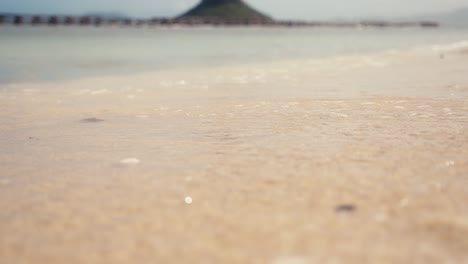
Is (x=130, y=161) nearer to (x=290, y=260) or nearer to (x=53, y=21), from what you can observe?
(x=290, y=260)

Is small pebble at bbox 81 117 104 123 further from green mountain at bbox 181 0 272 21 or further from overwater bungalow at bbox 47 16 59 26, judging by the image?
green mountain at bbox 181 0 272 21

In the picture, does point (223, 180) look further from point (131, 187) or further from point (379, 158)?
point (379, 158)

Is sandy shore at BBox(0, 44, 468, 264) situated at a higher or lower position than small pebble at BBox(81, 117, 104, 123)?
higher

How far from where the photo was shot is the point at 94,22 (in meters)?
52.3

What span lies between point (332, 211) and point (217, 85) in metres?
3.65

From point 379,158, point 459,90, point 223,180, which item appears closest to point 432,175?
point 379,158

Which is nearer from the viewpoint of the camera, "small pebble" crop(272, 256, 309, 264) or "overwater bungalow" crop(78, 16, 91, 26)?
"small pebble" crop(272, 256, 309, 264)

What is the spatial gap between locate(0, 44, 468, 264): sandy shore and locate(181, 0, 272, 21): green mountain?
9821 cm

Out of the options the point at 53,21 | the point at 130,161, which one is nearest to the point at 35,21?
Result: the point at 53,21

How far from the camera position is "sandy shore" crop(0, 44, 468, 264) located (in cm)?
97

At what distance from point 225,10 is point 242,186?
105815 mm

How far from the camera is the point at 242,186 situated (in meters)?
1.36

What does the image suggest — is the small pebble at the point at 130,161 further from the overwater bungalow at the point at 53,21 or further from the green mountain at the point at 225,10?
the green mountain at the point at 225,10

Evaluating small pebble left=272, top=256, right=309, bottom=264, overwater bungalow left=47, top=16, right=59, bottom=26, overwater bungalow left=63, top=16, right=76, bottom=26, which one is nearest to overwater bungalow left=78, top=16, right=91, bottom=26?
overwater bungalow left=63, top=16, right=76, bottom=26
